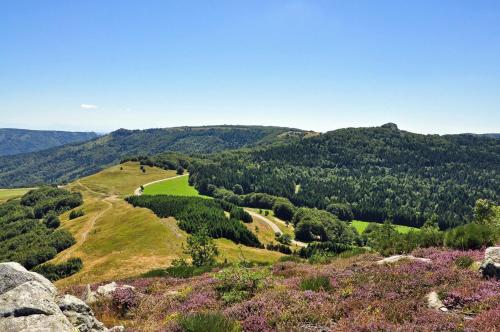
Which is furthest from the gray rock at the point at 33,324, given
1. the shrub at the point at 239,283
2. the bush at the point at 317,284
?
the bush at the point at 317,284

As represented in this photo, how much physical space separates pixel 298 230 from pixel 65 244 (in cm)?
→ 9388

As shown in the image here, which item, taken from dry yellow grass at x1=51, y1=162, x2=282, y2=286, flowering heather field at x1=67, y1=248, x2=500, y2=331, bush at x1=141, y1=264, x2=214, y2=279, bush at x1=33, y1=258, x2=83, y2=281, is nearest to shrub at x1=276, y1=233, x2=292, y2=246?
dry yellow grass at x1=51, y1=162, x2=282, y2=286

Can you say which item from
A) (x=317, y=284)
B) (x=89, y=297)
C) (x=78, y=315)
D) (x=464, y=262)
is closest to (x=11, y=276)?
(x=78, y=315)

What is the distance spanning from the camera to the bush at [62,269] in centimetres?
8744

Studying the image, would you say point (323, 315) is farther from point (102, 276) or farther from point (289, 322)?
point (102, 276)

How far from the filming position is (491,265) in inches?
592

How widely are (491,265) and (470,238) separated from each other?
24.8ft

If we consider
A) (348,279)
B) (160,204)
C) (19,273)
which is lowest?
(160,204)

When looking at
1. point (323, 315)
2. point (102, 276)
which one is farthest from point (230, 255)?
point (323, 315)

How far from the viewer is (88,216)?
532ft

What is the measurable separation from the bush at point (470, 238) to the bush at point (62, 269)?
281 feet

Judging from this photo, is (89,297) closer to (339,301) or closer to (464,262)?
(339,301)

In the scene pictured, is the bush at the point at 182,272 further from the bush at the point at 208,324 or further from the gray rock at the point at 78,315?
the bush at the point at 208,324

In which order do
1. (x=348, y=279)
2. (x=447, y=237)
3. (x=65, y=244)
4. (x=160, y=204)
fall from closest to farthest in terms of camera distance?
(x=348, y=279)
(x=447, y=237)
(x=65, y=244)
(x=160, y=204)
